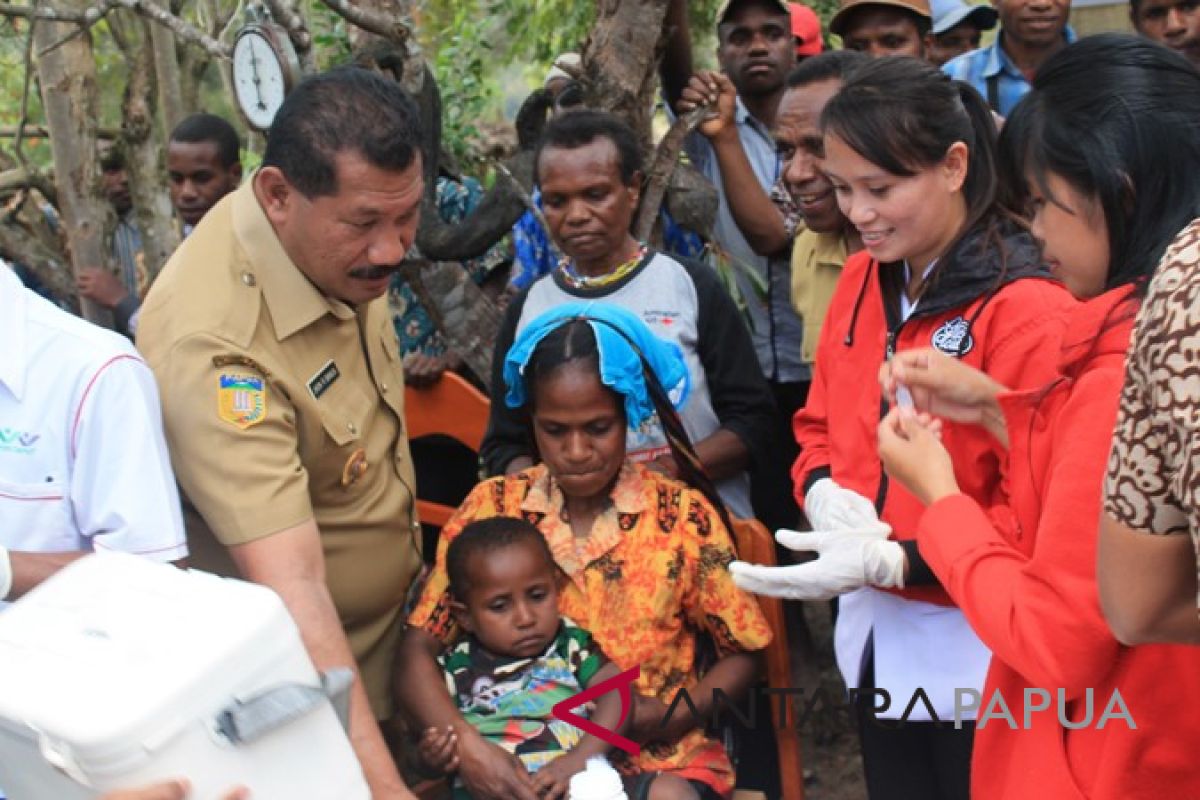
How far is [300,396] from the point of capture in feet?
8.34

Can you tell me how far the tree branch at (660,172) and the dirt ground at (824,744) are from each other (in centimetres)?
136

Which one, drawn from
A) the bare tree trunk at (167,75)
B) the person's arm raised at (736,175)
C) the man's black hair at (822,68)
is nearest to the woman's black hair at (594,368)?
the man's black hair at (822,68)

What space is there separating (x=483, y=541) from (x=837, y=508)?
83 centimetres

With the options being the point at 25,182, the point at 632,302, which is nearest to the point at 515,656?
the point at 632,302

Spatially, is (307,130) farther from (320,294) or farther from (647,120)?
(647,120)

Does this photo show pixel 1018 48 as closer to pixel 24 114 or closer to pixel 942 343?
pixel 942 343

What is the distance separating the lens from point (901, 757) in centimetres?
262

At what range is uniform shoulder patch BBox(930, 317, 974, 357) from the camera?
2408 millimetres

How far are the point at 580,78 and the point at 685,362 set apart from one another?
1055 millimetres

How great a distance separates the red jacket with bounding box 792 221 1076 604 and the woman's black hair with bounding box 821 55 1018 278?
0.30ft

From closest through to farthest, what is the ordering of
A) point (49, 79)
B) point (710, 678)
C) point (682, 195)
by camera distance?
point (710, 678)
point (682, 195)
point (49, 79)

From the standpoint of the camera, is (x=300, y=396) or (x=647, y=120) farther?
(x=647, y=120)

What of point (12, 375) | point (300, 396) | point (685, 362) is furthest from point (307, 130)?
point (685, 362)

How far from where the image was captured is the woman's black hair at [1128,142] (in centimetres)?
171
